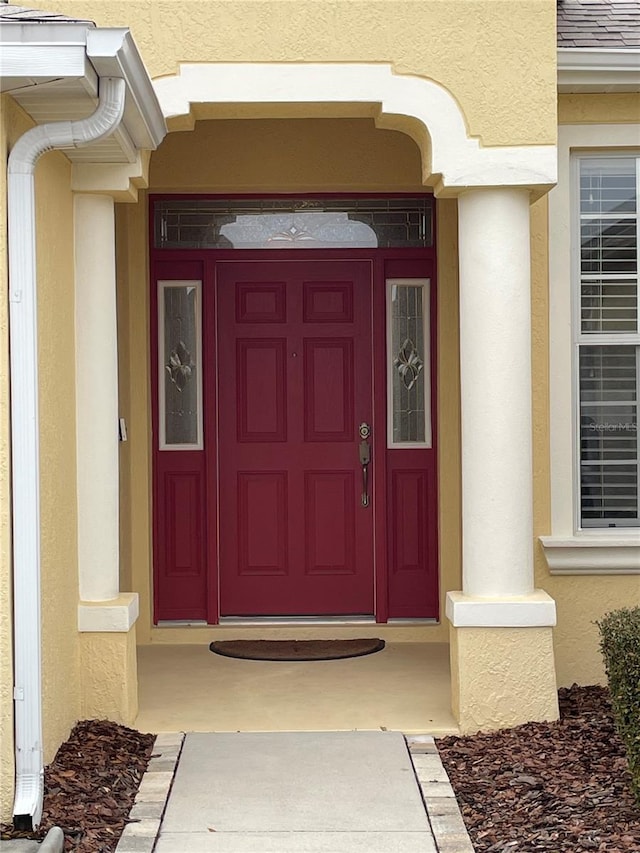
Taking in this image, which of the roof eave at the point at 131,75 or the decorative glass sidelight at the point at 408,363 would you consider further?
the decorative glass sidelight at the point at 408,363

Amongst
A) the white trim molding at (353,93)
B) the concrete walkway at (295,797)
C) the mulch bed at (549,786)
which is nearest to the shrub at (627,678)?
the mulch bed at (549,786)

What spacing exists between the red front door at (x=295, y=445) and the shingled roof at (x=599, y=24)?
209 cm

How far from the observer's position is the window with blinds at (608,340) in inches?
268

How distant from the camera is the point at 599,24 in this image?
6.92 m

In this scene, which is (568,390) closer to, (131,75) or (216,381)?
(216,381)

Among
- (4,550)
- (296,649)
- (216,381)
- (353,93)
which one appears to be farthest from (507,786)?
(216,381)

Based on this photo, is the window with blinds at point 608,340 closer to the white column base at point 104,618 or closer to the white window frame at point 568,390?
the white window frame at point 568,390

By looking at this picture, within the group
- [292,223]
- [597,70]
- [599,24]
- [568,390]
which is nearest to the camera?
[597,70]

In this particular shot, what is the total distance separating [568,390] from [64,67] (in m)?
3.59

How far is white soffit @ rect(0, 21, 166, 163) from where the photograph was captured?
4320mm

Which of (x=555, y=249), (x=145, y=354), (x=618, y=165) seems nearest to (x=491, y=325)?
(x=555, y=249)

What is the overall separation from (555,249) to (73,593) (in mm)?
3266

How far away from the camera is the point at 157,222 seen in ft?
25.9

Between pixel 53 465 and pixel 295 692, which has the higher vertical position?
pixel 53 465
